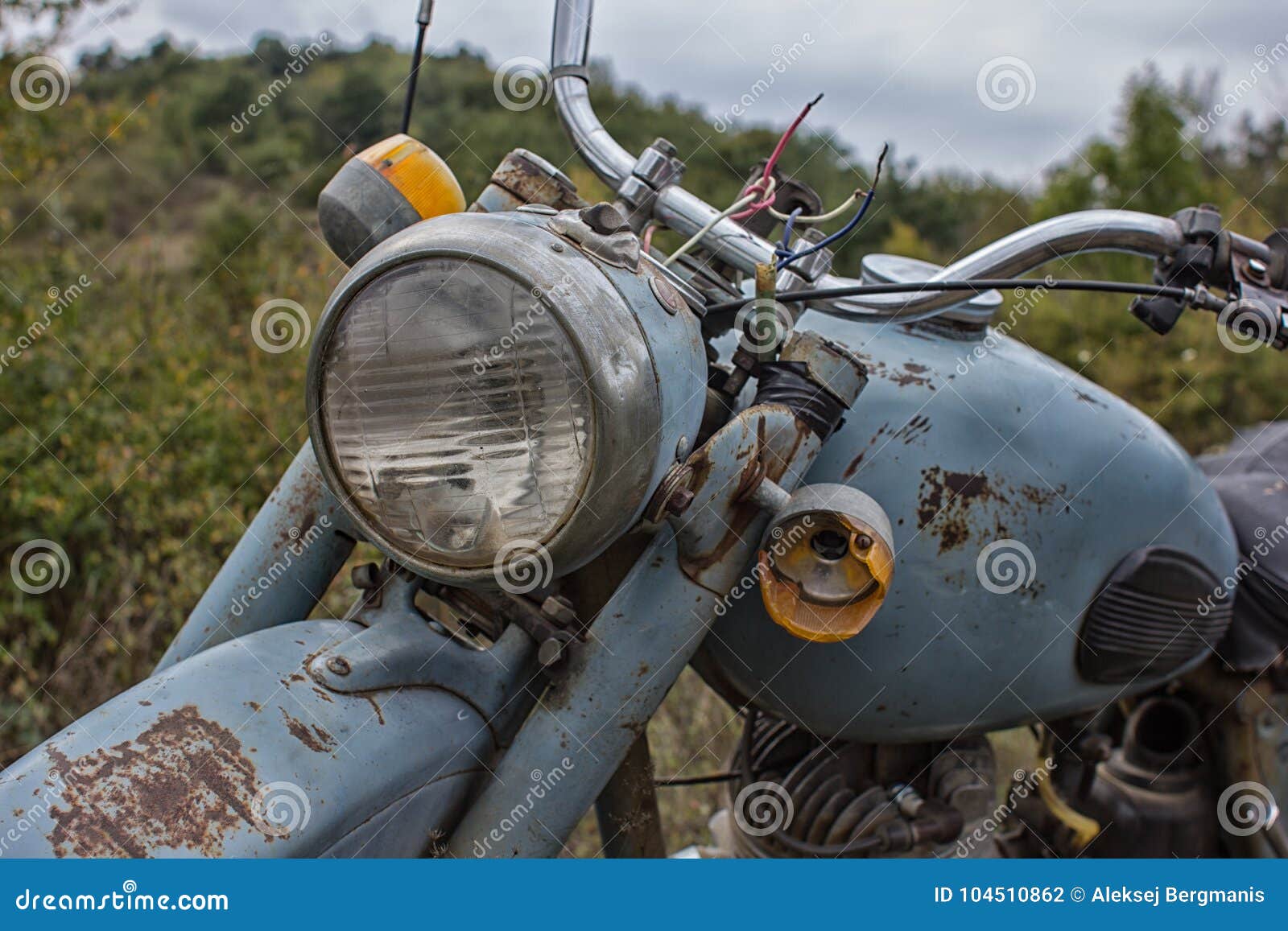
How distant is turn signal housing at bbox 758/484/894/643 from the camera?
1.18m

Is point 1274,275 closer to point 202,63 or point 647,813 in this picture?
point 647,813

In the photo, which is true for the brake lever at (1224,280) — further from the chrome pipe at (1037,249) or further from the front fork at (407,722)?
the front fork at (407,722)

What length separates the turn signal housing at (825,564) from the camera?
3.87 ft

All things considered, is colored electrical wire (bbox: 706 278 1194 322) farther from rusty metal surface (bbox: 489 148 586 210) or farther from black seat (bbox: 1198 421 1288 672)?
black seat (bbox: 1198 421 1288 672)

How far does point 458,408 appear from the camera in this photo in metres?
1.07

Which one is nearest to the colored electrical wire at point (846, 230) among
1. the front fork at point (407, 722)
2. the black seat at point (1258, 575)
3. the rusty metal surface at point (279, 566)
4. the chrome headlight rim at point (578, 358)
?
the front fork at point (407, 722)

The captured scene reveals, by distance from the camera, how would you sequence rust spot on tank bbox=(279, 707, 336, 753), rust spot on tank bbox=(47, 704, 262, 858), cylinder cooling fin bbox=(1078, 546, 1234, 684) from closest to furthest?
rust spot on tank bbox=(47, 704, 262, 858)
rust spot on tank bbox=(279, 707, 336, 753)
cylinder cooling fin bbox=(1078, 546, 1234, 684)

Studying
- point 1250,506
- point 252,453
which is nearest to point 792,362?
point 1250,506

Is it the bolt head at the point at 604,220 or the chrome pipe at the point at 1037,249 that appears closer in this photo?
the bolt head at the point at 604,220

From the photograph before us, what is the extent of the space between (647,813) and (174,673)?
63cm

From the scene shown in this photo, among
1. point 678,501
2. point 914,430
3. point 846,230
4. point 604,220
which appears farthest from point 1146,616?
point 604,220

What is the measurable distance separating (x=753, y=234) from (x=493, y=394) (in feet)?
1.67

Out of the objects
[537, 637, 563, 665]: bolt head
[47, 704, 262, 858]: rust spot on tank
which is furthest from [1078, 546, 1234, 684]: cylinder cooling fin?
[47, 704, 262, 858]: rust spot on tank

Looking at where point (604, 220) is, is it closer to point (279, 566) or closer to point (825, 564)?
point (825, 564)
